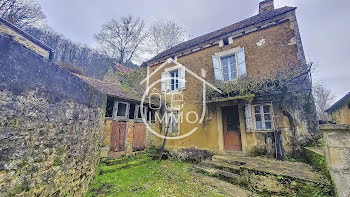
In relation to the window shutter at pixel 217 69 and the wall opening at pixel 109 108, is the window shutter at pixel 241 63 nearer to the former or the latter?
the window shutter at pixel 217 69

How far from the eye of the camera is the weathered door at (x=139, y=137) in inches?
306

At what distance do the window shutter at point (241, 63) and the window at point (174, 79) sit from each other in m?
3.18

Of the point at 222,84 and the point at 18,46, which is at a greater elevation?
the point at 222,84

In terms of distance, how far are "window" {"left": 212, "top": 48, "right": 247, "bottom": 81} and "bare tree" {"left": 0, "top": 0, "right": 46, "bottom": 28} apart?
14.7 m

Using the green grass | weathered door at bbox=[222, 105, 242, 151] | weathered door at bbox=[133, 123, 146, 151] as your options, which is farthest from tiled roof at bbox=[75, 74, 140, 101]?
weathered door at bbox=[222, 105, 242, 151]

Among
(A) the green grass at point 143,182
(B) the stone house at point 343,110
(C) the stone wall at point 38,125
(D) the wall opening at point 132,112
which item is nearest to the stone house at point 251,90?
(D) the wall opening at point 132,112

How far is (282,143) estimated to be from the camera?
5570 millimetres

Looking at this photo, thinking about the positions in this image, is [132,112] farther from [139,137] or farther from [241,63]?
[241,63]

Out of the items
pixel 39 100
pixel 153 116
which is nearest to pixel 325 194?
pixel 39 100

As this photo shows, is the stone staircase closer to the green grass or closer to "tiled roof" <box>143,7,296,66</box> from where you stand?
the green grass

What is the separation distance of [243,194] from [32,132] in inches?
187

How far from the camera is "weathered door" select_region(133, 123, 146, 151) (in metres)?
7.78

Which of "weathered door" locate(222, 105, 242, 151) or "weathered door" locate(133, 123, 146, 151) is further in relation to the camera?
"weathered door" locate(133, 123, 146, 151)

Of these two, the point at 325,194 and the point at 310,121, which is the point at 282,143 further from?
the point at 325,194
